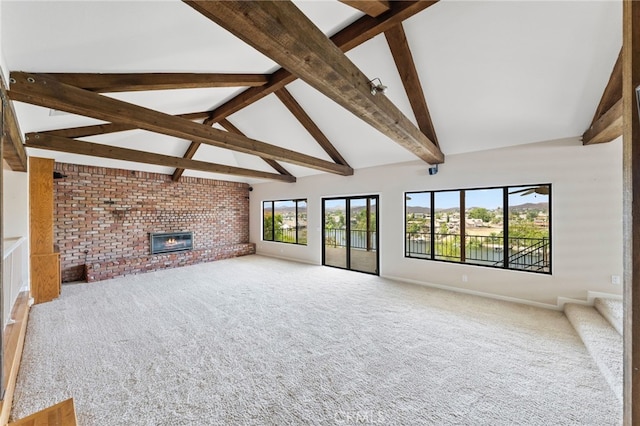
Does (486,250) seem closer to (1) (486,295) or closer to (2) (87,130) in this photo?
(1) (486,295)

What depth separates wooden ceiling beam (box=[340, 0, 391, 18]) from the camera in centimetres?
237

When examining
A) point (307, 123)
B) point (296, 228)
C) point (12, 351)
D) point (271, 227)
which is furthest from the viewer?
point (271, 227)

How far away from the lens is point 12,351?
231 cm

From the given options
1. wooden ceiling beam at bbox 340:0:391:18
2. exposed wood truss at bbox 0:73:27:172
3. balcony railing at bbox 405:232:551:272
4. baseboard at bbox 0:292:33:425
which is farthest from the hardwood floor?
balcony railing at bbox 405:232:551:272

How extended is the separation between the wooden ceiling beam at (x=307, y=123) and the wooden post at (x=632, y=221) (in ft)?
14.2

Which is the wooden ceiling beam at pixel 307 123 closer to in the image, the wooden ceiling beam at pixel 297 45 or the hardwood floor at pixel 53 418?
the wooden ceiling beam at pixel 297 45

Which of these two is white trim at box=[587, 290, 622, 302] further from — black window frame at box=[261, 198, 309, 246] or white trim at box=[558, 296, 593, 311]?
black window frame at box=[261, 198, 309, 246]

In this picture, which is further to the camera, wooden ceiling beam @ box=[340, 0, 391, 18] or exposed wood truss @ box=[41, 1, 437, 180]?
exposed wood truss @ box=[41, 1, 437, 180]

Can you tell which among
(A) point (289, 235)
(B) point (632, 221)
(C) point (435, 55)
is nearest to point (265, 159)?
(A) point (289, 235)

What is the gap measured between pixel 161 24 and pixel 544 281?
579cm

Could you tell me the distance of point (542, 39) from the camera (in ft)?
8.66

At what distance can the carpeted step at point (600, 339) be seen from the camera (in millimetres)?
2158

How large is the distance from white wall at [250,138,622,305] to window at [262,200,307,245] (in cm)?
274

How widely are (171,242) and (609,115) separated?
8918mm
